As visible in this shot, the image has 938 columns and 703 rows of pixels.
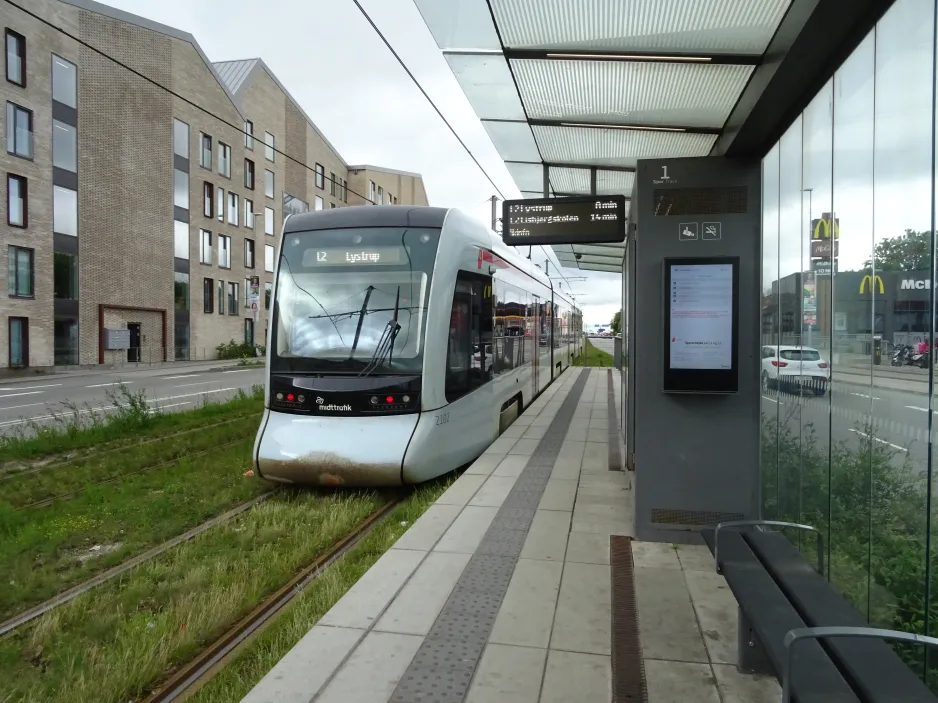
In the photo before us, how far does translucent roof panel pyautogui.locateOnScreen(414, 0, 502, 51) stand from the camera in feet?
14.7

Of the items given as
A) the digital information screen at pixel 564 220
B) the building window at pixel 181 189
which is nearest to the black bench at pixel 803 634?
the digital information screen at pixel 564 220

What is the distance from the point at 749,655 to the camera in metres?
3.33

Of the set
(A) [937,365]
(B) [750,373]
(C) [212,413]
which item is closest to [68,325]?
(C) [212,413]

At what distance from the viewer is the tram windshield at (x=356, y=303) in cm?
730

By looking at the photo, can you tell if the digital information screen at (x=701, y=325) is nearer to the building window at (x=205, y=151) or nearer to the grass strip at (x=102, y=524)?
the grass strip at (x=102, y=524)

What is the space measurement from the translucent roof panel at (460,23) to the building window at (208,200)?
38016mm

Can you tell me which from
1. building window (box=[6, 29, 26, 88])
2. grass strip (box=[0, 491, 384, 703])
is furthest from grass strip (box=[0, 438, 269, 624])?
building window (box=[6, 29, 26, 88])

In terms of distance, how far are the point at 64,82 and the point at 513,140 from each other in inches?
1149

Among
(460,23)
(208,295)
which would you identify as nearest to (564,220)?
(460,23)

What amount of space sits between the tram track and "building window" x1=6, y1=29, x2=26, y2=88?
29497mm

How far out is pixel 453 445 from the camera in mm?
7934

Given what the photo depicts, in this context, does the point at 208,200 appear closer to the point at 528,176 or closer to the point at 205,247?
the point at 205,247

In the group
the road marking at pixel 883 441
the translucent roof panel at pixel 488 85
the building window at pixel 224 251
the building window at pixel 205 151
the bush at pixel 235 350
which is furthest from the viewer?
the bush at pixel 235 350

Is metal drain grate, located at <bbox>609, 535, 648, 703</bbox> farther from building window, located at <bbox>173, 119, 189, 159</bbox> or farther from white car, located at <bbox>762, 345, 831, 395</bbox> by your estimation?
building window, located at <bbox>173, 119, 189, 159</bbox>
